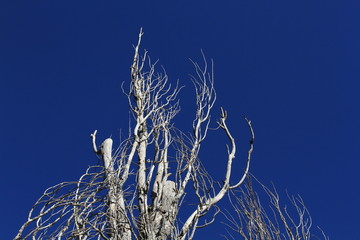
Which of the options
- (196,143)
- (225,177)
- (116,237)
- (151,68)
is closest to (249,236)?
(225,177)

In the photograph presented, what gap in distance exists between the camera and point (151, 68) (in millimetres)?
3744

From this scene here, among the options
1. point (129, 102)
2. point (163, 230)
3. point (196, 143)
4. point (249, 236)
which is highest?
point (129, 102)

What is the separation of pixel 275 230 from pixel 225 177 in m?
0.67

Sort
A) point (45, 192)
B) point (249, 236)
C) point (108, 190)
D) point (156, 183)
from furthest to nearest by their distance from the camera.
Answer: point (249, 236) → point (156, 183) → point (108, 190) → point (45, 192)

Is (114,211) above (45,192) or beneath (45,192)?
above

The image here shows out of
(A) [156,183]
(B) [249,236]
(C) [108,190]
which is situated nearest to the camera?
(C) [108,190]

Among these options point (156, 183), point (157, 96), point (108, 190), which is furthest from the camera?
point (157, 96)

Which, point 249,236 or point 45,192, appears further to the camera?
point 249,236

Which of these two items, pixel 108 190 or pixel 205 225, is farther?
pixel 205 225

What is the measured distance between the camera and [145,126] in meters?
3.29

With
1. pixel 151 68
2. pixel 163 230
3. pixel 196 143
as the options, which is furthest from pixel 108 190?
pixel 151 68

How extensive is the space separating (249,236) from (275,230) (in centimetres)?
22

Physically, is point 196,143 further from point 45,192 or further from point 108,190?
point 45,192

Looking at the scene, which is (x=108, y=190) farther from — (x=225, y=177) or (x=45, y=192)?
(x=225, y=177)
